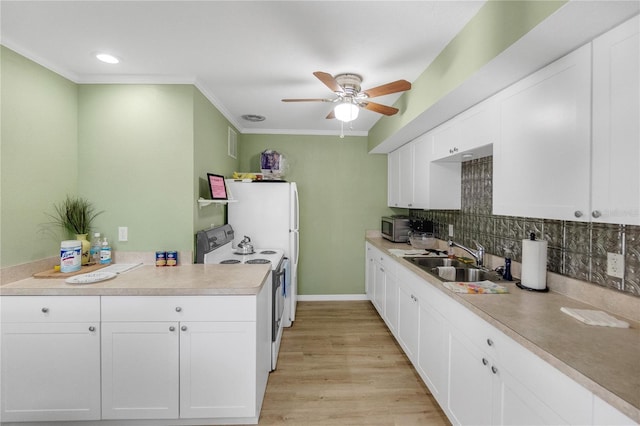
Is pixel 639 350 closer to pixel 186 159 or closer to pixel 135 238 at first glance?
pixel 186 159

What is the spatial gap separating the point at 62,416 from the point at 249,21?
2.60 m

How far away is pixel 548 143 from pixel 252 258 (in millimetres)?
2415

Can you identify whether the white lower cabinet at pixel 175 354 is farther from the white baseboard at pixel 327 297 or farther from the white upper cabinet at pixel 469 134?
the white baseboard at pixel 327 297

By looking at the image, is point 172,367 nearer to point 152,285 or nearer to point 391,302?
point 152,285

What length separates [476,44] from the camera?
1.54 metres

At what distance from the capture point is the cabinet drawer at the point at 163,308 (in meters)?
1.72

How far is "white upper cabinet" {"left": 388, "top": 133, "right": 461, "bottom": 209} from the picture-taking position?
280cm

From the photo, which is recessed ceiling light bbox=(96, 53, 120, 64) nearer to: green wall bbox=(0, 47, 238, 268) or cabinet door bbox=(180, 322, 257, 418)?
green wall bbox=(0, 47, 238, 268)

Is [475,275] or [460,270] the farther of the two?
[460,270]

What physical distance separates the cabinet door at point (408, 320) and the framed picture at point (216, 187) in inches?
75.9

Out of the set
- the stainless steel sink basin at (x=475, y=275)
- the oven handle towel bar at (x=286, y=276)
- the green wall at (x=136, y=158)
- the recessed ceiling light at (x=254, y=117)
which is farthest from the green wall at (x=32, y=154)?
the stainless steel sink basin at (x=475, y=275)

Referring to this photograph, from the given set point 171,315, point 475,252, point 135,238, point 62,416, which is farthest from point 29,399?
point 475,252

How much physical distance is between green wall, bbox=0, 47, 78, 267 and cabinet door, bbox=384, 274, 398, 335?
2.88 meters

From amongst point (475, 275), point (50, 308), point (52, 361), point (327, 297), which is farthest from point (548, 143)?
point (327, 297)
